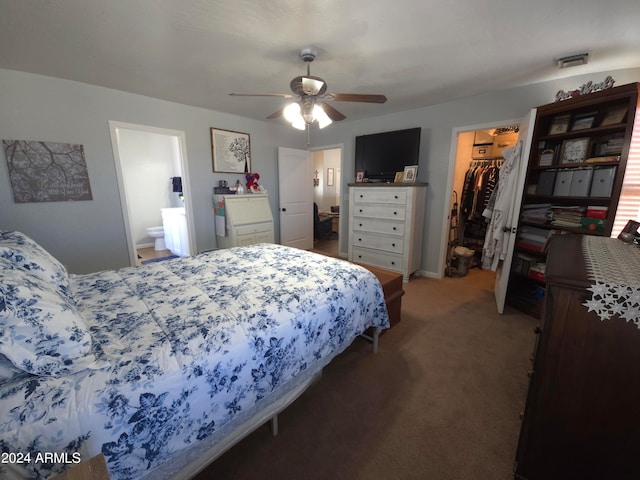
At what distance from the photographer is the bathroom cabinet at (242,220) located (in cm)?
361

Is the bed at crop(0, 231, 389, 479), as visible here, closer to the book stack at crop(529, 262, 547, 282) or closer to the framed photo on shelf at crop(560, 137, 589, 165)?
the book stack at crop(529, 262, 547, 282)

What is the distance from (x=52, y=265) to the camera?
1345 mm

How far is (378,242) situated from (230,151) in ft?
8.57

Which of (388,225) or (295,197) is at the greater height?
(295,197)

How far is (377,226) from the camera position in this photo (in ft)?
11.8

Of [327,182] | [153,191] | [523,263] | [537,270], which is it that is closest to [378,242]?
[523,263]

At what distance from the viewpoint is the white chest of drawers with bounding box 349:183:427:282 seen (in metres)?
3.31

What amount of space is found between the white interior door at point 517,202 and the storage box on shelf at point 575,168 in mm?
82

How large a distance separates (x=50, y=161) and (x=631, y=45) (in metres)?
5.07

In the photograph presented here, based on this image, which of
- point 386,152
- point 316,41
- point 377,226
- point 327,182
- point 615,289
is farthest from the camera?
point 327,182

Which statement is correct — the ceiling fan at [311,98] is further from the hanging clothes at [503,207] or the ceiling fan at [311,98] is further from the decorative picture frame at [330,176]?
the decorative picture frame at [330,176]

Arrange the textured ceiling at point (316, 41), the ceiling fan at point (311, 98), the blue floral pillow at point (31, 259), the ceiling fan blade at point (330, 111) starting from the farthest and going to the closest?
the ceiling fan blade at point (330, 111)
the ceiling fan at point (311, 98)
the textured ceiling at point (316, 41)
the blue floral pillow at point (31, 259)

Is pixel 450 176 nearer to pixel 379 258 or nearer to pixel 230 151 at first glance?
pixel 379 258

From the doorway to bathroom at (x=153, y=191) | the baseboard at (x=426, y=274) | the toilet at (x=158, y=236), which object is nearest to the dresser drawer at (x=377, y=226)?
the baseboard at (x=426, y=274)
